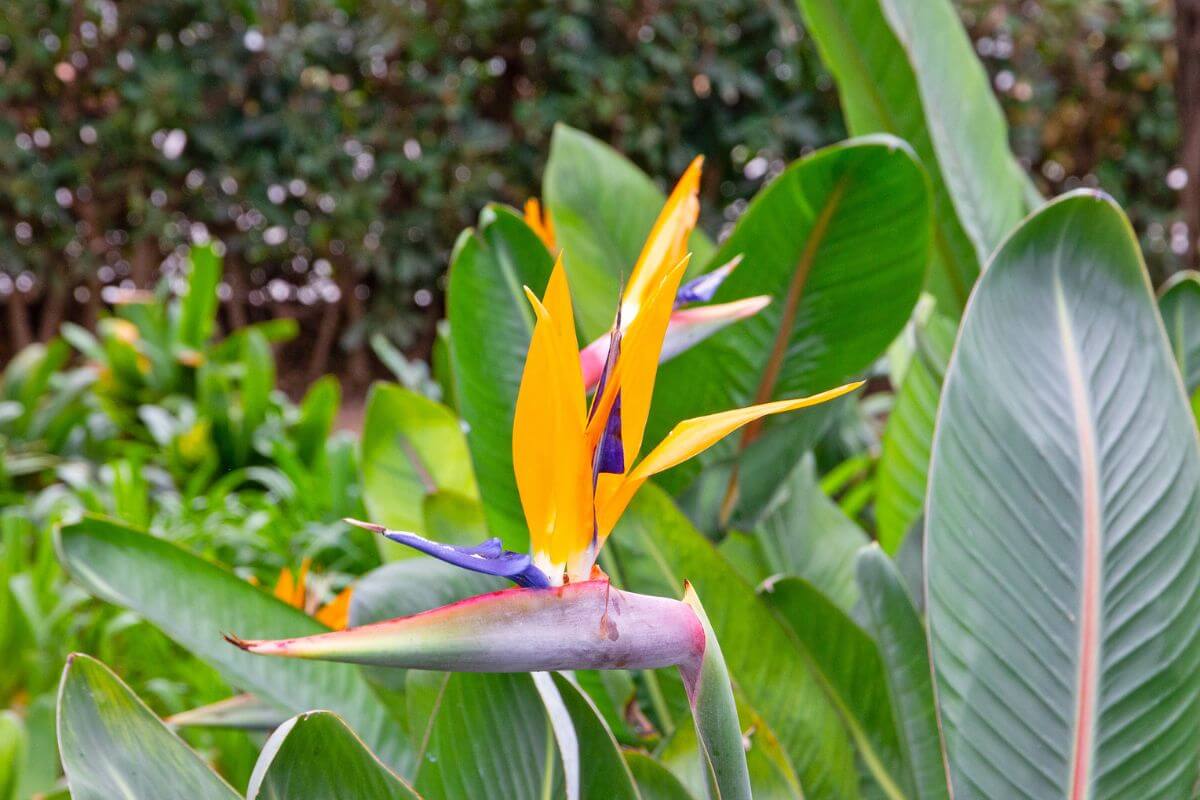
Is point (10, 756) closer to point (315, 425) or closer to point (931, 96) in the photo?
point (931, 96)

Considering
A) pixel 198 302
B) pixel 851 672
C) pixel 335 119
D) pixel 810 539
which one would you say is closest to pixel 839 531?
pixel 810 539

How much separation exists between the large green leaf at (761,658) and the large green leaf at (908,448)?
0.23 m

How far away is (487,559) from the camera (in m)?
0.29

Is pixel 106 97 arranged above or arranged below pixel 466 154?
above

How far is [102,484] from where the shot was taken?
2193 mm

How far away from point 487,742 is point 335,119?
359 cm

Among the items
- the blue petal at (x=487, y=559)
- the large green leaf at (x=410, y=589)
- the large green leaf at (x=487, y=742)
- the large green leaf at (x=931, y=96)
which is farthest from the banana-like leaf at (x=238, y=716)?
the large green leaf at (x=931, y=96)

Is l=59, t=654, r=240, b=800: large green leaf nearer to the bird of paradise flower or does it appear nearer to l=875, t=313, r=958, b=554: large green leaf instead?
the bird of paradise flower

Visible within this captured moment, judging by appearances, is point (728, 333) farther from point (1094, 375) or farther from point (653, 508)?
point (1094, 375)

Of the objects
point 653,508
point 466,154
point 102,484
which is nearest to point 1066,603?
point 653,508

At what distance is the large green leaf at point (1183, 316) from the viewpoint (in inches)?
25.2

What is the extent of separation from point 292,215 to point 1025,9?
9.77ft

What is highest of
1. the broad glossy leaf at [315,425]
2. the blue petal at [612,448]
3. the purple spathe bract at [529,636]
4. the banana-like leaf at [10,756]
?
the blue petal at [612,448]

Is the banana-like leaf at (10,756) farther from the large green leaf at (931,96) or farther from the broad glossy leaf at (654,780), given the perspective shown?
the large green leaf at (931,96)
